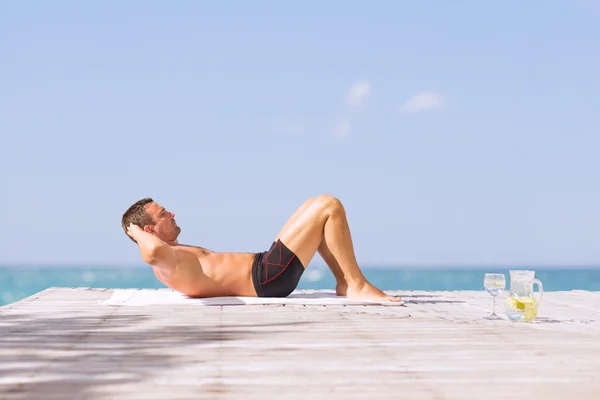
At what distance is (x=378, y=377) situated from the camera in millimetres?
2273

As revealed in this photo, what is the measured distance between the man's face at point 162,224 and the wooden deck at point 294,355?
72cm

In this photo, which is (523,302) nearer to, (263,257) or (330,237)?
(330,237)

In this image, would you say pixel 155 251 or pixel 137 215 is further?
pixel 137 215

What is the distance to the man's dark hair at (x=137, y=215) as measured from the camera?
5074mm

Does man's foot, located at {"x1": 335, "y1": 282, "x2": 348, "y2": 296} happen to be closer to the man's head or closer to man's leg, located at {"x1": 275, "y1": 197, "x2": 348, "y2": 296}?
man's leg, located at {"x1": 275, "y1": 197, "x2": 348, "y2": 296}

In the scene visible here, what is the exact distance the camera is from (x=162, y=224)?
511 centimetres

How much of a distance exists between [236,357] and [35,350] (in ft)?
2.65

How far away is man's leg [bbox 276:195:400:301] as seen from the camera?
5.01 m

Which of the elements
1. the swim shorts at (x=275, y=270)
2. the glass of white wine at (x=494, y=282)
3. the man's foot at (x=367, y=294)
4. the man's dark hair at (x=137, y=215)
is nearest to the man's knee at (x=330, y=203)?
the swim shorts at (x=275, y=270)

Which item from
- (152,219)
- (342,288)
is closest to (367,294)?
(342,288)

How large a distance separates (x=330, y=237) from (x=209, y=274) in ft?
2.81

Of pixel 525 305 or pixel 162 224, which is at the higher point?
pixel 162 224

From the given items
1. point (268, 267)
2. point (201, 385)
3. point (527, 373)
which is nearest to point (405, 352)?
point (527, 373)

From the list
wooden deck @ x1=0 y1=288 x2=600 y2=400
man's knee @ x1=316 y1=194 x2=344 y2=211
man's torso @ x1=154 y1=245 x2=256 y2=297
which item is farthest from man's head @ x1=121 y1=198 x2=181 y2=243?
man's knee @ x1=316 y1=194 x2=344 y2=211
